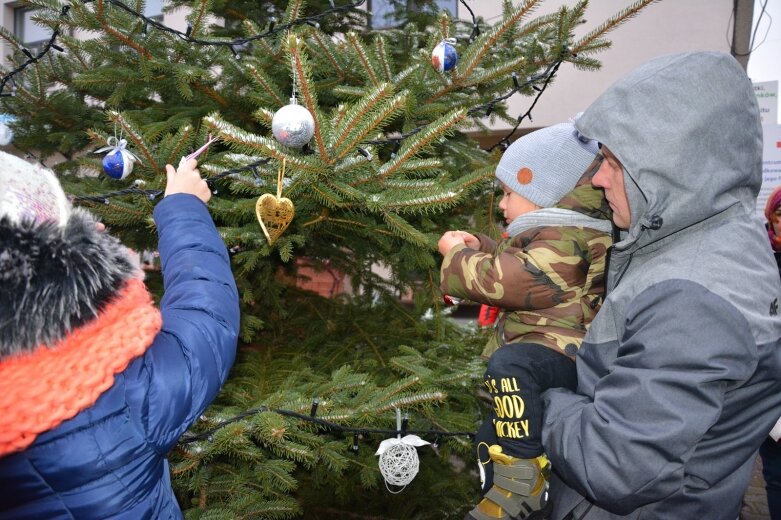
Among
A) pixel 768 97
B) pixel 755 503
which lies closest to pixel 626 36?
pixel 768 97

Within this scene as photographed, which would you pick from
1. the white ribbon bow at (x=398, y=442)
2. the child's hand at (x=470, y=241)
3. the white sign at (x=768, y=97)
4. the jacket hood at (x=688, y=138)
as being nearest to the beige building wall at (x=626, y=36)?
the white sign at (x=768, y=97)

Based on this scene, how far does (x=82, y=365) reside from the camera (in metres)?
1.02

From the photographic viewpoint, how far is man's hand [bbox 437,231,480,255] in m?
1.86

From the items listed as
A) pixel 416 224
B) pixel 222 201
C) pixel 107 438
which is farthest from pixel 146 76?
pixel 107 438

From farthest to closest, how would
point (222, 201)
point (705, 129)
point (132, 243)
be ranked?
1. point (132, 243)
2. point (222, 201)
3. point (705, 129)

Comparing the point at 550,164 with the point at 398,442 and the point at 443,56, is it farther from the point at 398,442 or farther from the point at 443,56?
the point at 398,442

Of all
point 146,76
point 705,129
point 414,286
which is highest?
point 146,76

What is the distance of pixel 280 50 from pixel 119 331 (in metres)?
1.72

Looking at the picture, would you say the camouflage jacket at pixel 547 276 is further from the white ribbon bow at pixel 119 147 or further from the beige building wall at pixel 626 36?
the beige building wall at pixel 626 36

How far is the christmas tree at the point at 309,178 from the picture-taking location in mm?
1931

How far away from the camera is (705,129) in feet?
3.66

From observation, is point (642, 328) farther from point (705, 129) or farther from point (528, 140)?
point (528, 140)

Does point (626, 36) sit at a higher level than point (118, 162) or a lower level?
lower

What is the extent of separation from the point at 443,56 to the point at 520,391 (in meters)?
1.37
